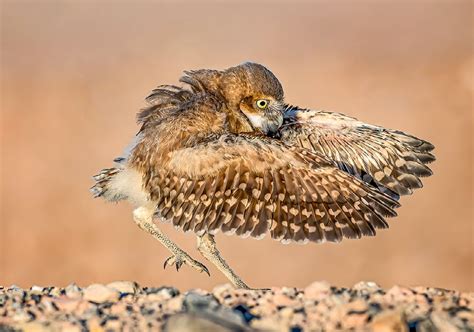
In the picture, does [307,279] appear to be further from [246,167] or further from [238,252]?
[246,167]

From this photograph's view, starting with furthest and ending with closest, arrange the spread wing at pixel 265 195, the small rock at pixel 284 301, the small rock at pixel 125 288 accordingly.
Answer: the spread wing at pixel 265 195
the small rock at pixel 125 288
the small rock at pixel 284 301

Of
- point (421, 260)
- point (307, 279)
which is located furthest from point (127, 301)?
point (421, 260)

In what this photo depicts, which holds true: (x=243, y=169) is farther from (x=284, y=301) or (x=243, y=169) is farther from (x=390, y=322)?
(x=390, y=322)

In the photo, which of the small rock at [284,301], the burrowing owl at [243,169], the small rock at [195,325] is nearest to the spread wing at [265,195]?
the burrowing owl at [243,169]

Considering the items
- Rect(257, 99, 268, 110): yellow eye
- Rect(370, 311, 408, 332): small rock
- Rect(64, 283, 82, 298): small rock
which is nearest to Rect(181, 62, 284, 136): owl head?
Rect(257, 99, 268, 110): yellow eye

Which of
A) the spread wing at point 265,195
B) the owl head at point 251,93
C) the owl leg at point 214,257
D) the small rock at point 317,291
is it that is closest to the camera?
the small rock at point 317,291

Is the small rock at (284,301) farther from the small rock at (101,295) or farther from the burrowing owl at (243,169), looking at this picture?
the burrowing owl at (243,169)
